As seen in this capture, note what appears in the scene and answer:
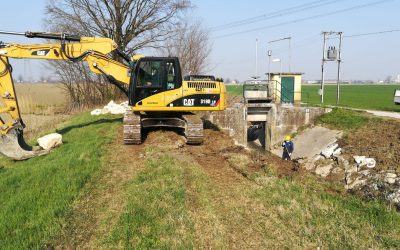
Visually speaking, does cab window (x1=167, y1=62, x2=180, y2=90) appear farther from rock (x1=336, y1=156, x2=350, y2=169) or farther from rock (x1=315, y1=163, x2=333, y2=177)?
rock (x1=336, y1=156, x2=350, y2=169)

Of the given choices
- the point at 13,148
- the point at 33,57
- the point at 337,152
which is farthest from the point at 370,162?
the point at 33,57

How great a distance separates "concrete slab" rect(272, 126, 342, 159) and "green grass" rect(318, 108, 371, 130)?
502mm

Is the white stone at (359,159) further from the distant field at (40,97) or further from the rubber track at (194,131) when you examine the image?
the distant field at (40,97)

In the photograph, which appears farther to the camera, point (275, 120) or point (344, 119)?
point (275, 120)

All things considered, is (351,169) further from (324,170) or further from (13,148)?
(13,148)

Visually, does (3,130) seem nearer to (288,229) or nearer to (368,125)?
(288,229)

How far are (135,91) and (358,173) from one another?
8596mm

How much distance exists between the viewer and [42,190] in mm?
7527

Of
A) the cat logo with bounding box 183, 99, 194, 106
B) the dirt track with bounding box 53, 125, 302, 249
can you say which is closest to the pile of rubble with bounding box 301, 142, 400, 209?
the dirt track with bounding box 53, 125, 302, 249

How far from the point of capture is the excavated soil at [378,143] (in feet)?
45.4

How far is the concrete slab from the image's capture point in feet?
62.6

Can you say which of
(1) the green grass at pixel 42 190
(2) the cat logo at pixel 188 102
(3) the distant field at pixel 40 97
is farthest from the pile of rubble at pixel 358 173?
(3) the distant field at pixel 40 97

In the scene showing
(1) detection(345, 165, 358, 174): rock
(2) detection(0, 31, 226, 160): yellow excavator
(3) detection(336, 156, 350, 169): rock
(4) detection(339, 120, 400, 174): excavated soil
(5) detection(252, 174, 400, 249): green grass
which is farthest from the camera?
(3) detection(336, 156, 350, 169): rock

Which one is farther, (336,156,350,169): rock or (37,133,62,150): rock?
(336,156,350,169): rock
